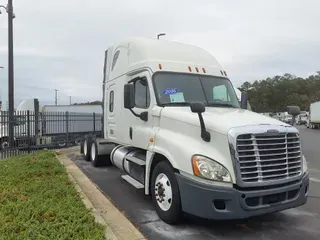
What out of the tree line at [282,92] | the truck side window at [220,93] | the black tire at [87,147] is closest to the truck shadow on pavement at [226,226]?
the truck side window at [220,93]

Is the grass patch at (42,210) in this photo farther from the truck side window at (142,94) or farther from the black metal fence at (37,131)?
the black metal fence at (37,131)

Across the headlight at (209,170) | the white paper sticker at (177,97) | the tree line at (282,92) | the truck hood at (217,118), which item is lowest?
the headlight at (209,170)

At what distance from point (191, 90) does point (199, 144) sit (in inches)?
65.4

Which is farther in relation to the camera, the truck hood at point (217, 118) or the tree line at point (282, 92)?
the tree line at point (282, 92)

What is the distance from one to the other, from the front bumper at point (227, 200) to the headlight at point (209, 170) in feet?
0.41

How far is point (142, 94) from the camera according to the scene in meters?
6.31

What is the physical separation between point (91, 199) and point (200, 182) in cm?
276

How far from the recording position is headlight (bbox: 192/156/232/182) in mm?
4359

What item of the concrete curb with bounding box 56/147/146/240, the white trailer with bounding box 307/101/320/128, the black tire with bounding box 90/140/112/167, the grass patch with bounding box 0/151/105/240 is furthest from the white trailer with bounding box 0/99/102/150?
the white trailer with bounding box 307/101/320/128

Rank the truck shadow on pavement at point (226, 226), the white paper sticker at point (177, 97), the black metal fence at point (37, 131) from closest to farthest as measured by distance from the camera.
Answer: the truck shadow on pavement at point (226, 226) < the white paper sticker at point (177, 97) < the black metal fence at point (37, 131)

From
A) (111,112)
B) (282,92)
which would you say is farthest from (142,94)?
(282,92)

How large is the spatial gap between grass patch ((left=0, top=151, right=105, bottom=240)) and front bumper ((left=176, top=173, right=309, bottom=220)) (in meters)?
1.27

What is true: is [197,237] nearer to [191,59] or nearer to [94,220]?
[94,220]

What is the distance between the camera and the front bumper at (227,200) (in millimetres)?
4293
